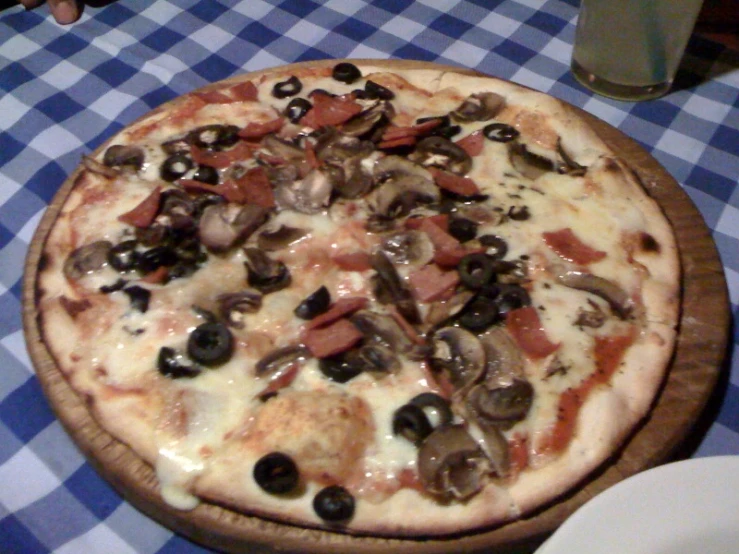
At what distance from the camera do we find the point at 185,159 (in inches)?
84.4

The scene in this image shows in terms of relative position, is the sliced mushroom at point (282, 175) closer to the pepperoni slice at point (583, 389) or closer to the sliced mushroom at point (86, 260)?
the sliced mushroom at point (86, 260)

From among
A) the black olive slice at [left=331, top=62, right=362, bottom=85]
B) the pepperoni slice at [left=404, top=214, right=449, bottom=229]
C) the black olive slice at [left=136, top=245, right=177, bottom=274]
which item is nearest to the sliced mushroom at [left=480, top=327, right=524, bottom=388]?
the pepperoni slice at [left=404, top=214, right=449, bottom=229]

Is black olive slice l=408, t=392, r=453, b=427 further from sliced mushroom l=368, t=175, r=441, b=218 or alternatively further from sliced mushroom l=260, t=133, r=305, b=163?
sliced mushroom l=260, t=133, r=305, b=163

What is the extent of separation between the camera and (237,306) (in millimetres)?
1796

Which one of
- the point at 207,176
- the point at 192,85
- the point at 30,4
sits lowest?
the point at 192,85

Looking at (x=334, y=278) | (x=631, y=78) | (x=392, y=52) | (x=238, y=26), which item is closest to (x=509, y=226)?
(x=334, y=278)

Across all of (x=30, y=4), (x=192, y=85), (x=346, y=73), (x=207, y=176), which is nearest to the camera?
(x=207, y=176)

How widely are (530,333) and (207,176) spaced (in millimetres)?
981

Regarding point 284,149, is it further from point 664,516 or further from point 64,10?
point 64,10

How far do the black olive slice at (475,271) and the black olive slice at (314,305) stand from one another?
13.0 inches

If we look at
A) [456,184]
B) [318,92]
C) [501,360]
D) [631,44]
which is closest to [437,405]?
[501,360]

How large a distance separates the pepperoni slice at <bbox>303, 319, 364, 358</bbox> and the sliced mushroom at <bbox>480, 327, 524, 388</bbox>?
30cm

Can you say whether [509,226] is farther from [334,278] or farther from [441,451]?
[441,451]

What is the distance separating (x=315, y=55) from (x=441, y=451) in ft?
6.69
